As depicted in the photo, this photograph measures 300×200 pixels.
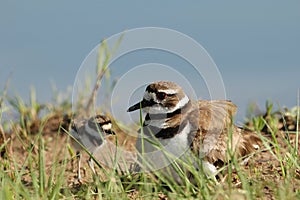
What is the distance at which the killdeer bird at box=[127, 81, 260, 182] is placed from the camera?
4.20m

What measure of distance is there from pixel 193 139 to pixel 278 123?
239 cm

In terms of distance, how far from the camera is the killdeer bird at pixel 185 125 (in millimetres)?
4199

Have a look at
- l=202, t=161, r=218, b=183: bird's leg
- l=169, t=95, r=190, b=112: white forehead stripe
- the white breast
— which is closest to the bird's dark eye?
l=169, t=95, r=190, b=112: white forehead stripe

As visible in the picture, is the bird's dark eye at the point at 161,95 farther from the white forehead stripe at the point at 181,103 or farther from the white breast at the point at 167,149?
the white breast at the point at 167,149

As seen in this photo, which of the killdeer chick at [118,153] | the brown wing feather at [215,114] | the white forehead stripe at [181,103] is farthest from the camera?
the white forehead stripe at [181,103]

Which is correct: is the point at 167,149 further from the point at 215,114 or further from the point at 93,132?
the point at 93,132

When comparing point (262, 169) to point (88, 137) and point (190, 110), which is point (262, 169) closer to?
point (190, 110)

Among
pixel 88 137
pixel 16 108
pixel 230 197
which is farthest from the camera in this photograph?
pixel 16 108

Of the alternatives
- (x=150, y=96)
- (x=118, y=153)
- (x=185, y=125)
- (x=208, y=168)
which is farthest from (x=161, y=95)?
(x=118, y=153)

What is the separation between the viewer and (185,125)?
432cm

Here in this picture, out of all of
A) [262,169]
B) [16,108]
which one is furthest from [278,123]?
[16,108]

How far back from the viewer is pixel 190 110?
14.8 ft

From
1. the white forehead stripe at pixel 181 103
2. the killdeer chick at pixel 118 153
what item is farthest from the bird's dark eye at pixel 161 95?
the killdeer chick at pixel 118 153

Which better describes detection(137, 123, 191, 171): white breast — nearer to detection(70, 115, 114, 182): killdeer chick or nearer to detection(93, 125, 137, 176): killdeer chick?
detection(93, 125, 137, 176): killdeer chick
